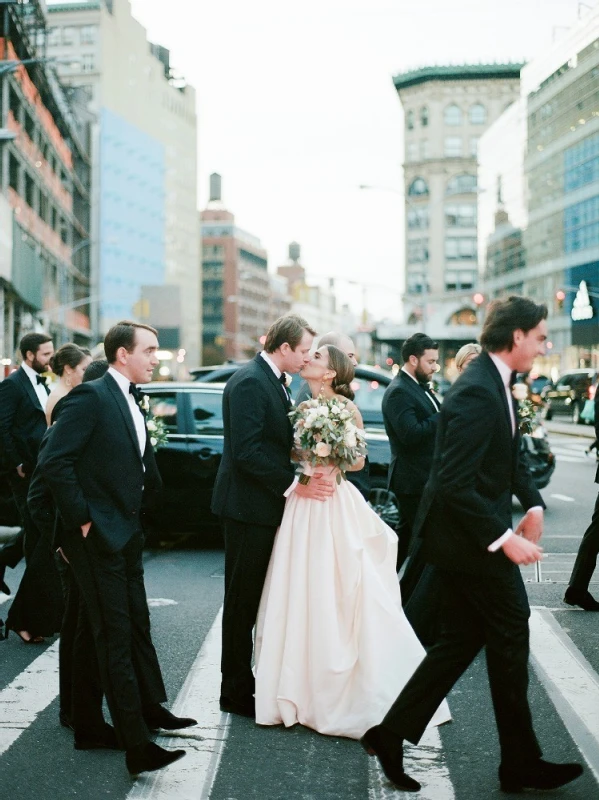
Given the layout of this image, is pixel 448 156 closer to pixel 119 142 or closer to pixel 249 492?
pixel 119 142

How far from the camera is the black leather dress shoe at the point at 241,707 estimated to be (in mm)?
5430

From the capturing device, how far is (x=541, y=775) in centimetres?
433

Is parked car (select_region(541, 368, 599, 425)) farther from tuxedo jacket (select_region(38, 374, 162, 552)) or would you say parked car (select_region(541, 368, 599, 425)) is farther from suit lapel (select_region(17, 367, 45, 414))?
tuxedo jacket (select_region(38, 374, 162, 552))

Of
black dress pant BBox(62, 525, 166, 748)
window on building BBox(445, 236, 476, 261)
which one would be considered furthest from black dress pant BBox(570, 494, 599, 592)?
window on building BBox(445, 236, 476, 261)

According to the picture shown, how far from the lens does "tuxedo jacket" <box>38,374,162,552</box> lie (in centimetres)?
468

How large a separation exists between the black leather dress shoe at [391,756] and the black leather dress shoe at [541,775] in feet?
1.27

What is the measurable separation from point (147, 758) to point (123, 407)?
1545 mm

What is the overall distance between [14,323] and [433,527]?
47.8 m

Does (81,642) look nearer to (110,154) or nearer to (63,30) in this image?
(110,154)

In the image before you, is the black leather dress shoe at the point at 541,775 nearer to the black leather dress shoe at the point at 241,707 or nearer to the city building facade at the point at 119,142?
the black leather dress shoe at the point at 241,707

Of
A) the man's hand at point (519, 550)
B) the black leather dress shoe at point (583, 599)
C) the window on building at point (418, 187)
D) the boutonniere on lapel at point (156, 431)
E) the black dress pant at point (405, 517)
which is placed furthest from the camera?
the window on building at point (418, 187)

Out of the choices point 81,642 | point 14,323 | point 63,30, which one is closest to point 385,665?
point 81,642

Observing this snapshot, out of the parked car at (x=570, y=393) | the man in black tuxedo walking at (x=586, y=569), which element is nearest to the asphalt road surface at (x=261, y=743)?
the man in black tuxedo walking at (x=586, y=569)

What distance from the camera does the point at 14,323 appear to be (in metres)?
49.9
